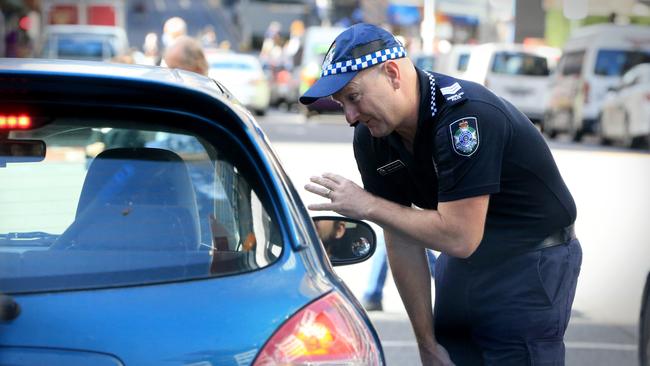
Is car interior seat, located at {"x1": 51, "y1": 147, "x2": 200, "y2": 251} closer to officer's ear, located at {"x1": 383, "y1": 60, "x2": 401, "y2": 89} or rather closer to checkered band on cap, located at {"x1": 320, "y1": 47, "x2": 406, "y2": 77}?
checkered band on cap, located at {"x1": 320, "y1": 47, "x2": 406, "y2": 77}

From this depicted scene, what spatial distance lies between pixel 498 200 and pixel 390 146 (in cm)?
36

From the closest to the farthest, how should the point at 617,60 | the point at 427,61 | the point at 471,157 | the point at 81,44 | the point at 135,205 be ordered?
1. the point at 135,205
2. the point at 471,157
3. the point at 617,60
4. the point at 81,44
5. the point at 427,61

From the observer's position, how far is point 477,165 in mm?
3650

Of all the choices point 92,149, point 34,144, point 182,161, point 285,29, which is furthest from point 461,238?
point 285,29

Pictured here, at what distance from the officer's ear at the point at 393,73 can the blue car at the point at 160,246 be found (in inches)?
20.6

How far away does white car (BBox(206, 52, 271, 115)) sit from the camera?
100 ft

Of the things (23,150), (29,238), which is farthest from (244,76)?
(23,150)

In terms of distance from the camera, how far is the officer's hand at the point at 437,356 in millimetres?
4086

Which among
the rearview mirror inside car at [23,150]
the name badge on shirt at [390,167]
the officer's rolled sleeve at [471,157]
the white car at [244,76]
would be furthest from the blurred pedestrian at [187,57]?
the white car at [244,76]

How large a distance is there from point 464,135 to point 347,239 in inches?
22.3

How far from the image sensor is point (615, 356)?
6996 millimetres

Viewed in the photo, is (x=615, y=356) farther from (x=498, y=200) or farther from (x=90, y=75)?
(x=90, y=75)

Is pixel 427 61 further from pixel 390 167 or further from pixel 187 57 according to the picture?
pixel 390 167

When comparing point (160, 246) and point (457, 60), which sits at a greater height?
point (160, 246)
